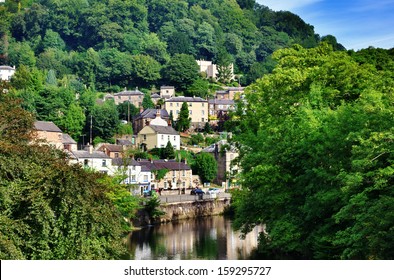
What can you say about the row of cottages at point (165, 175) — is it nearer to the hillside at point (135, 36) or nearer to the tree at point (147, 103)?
the tree at point (147, 103)

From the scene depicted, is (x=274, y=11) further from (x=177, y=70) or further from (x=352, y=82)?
(x=352, y=82)

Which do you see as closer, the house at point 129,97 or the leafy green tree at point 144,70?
the house at point 129,97

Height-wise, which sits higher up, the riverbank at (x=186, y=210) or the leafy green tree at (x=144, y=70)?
the leafy green tree at (x=144, y=70)

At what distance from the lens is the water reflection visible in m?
32.9

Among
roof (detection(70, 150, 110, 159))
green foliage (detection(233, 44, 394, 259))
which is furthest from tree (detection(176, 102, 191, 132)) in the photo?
green foliage (detection(233, 44, 394, 259))

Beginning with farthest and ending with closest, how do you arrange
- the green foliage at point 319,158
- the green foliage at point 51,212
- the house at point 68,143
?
1. the house at point 68,143
2. the green foliage at point 319,158
3. the green foliage at point 51,212

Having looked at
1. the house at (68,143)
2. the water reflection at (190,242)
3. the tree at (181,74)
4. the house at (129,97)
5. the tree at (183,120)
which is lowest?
the water reflection at (190,242)

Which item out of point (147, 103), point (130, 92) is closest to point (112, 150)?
point (147, 103)

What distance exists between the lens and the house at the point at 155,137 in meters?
74.8

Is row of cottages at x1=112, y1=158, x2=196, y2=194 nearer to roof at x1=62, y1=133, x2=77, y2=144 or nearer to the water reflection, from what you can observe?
roof at x1=62, y1=133, x2=77, y2=144

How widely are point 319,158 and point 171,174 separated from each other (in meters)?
42.4

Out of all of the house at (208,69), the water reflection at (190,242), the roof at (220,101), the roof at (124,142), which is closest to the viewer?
the water reflection at (190,242)

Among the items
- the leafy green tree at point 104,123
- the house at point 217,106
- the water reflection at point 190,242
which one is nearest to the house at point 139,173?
the leafy green tree at point 104,123
